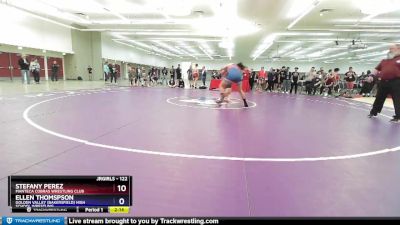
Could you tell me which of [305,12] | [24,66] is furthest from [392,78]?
[24,66]

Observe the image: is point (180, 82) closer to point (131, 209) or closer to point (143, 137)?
point (143, 137)

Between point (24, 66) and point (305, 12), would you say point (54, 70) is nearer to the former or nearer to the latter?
point (24, 66)

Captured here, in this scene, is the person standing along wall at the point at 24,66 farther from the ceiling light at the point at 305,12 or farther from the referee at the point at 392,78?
the referee at the point at 392,78

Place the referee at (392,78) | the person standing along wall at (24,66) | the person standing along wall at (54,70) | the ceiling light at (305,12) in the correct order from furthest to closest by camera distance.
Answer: the person standing along wall at (54,70) → the person standing along wall at (24,66) → the ceiling light at (305,12) → the referee at (392,78)

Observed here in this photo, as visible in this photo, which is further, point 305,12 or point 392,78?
point 305,12

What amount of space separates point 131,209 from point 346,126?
5371 mm

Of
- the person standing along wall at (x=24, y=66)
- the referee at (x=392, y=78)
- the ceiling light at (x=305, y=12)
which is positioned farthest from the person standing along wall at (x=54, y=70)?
the referee at (x=392, y=78)

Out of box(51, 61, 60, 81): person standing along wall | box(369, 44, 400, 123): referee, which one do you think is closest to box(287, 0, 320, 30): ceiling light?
box(369, 44, 400, 123): referee

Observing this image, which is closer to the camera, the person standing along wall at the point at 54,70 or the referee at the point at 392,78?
the referee at the point at 392,78

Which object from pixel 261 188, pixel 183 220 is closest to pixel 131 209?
pixel 183 220

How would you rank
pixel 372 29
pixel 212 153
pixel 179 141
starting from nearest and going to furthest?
pixel 212 153 < pixel 179 141 < pixel 372 29

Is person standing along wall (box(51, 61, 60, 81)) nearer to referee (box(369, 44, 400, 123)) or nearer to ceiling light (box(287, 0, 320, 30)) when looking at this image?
ceiling light (box(287, 0, 320, 30))

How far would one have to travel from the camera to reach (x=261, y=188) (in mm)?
2543

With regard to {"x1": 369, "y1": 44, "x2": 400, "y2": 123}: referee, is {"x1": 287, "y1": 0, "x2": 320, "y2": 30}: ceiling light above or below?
above
